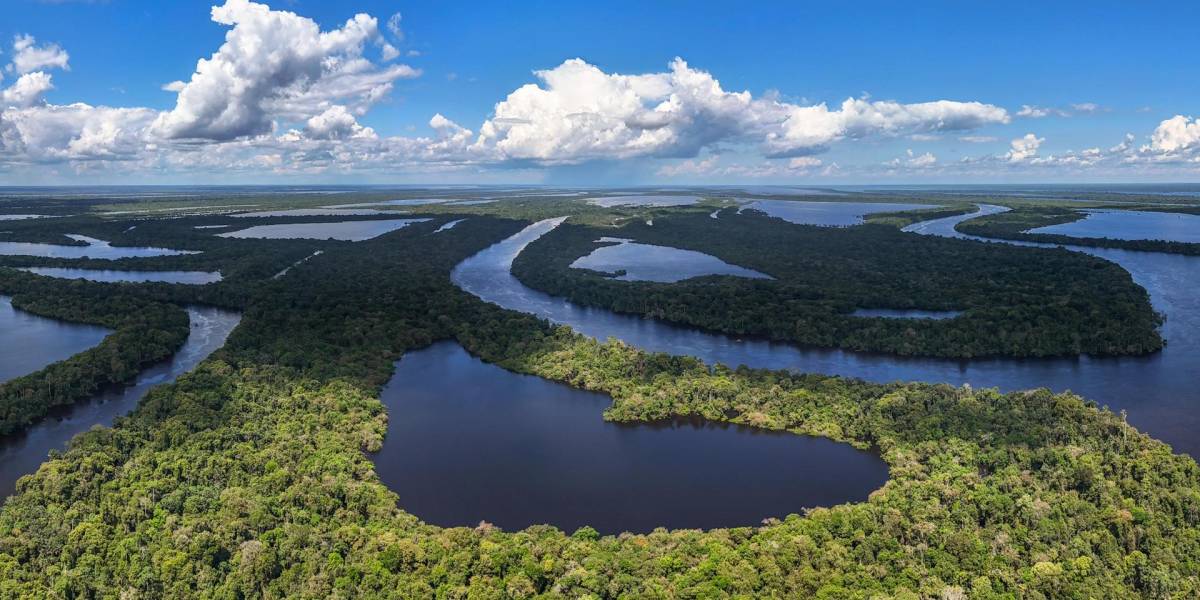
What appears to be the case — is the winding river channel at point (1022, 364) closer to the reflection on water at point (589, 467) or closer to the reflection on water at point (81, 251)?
the reflection on water at point (589, 467)

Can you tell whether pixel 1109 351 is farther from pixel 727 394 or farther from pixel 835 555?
pixel 835 555

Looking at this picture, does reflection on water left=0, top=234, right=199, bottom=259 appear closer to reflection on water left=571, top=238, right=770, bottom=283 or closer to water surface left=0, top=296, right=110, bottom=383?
water surface left=0, top=296, right=110, bottom=383

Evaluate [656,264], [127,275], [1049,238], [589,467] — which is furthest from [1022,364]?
[127,275]

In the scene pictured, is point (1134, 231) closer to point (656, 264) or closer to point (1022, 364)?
point (656, 264)

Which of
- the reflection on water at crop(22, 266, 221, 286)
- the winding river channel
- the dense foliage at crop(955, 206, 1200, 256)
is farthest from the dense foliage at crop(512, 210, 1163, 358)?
the reflection on water at crop(22, 266, 221, 286)

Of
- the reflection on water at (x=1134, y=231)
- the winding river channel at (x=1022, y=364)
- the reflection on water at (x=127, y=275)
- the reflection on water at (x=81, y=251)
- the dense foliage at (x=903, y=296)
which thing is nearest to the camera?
the winding river channel at (x=1022, y=364)

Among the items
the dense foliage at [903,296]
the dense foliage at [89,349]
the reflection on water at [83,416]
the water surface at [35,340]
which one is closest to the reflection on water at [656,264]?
the dense foliage at [903,296]
